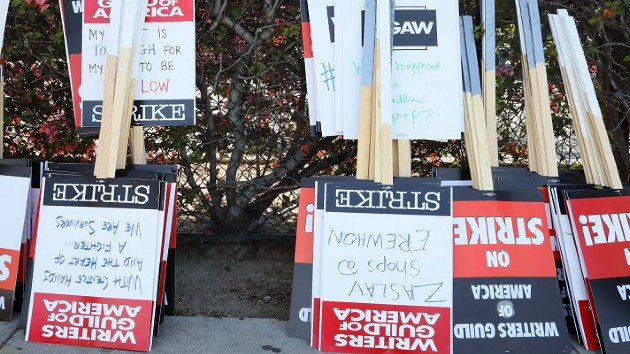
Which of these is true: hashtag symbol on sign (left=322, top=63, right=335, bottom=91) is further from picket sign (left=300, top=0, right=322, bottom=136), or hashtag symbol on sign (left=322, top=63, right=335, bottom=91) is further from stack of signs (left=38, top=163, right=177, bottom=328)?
stack of signs (left=38, top=163, right=177, bottom=328)

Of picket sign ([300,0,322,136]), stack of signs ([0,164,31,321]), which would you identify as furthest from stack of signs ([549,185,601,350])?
stack of signs ([0,164,31,321])

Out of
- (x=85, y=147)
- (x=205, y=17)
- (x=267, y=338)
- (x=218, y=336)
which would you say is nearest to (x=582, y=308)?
(x=267, y=338)

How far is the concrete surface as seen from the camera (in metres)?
3.47

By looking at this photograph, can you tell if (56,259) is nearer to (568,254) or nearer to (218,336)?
(218,336)

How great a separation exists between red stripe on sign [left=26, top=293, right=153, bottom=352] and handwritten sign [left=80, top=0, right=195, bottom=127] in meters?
0.95

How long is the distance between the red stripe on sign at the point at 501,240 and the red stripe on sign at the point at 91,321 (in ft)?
4.92

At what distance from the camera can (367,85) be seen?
3459mm

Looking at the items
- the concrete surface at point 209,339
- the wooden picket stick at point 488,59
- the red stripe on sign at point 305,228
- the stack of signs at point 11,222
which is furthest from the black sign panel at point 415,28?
the stack of signs at point 11,222

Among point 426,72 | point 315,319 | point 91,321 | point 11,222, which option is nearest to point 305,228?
point 315,319

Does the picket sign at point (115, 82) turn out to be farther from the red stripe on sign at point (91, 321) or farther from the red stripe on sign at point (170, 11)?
the red stripe on sign at point (91, 321)

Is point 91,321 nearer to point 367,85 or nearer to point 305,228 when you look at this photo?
point 305,228

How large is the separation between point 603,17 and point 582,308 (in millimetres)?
1562

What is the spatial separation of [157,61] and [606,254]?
7.95 feet

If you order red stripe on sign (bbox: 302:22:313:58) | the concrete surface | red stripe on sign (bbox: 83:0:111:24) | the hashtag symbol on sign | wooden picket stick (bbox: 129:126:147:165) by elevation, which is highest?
red stripe on sign (bbox: 83:0:111:24)
